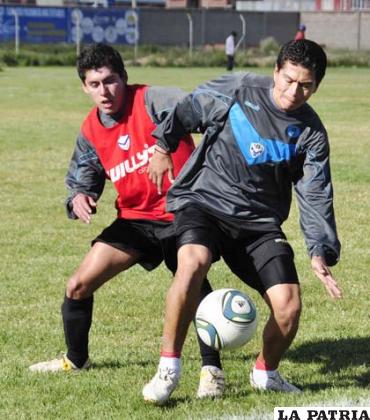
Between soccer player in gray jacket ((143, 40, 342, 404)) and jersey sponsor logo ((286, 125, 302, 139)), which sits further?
jersey sponsor logo ((286, 125, 302, 139))

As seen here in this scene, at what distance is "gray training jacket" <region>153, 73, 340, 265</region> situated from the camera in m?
5.15

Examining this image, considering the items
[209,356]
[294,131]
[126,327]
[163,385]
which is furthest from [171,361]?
[126,327]

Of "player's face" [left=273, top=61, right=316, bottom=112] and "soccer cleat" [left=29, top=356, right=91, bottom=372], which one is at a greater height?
"player's face" [left=273, top=61, right=316, bottom=112]

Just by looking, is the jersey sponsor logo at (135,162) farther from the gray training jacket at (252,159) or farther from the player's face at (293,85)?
→ the player's face at (293,85)

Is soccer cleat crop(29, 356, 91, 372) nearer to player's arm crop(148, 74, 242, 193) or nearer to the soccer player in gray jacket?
the soccer player in gray jacket

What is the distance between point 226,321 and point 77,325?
95 cm

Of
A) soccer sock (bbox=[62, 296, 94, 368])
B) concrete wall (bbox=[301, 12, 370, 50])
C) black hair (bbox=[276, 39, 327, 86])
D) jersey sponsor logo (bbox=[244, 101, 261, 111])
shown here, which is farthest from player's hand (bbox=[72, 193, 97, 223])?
concrete wall (bbox=[301, 12, 370, 50])

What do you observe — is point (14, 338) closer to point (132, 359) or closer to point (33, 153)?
point (132, 359)

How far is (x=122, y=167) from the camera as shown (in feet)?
18.4

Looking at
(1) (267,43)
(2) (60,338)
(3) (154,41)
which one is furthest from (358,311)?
(3) (154,41)

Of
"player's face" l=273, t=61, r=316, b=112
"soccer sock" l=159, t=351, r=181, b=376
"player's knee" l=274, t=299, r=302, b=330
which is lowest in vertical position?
"soccer sock" l=159, t=351, r=181, b=376

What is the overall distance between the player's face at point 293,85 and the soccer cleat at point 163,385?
1.44 metres

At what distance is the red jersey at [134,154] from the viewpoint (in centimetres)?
559

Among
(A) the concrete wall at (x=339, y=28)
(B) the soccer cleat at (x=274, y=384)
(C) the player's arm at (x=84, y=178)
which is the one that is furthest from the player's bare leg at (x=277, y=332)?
(A) the concrete wall at (x=339, y=28)
